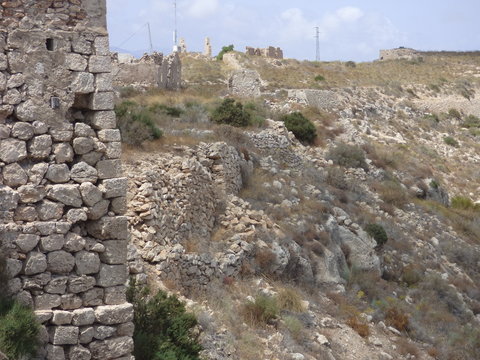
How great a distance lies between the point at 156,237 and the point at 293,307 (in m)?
2.83

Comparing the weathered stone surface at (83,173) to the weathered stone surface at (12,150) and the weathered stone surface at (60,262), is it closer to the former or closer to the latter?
the weathered stone surface at (12,150)

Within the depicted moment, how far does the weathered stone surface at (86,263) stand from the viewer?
5.68m

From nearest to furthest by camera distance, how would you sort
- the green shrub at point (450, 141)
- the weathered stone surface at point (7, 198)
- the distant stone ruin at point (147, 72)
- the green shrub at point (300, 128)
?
the weathered stone surface at point (7, 198) < the green shrub at point (300, 128) < the distant stone ruin at point (147, 72) < the green shrub at point (450, 141)

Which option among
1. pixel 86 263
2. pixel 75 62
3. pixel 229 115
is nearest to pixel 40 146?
pixel 75 62

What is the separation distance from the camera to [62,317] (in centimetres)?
559

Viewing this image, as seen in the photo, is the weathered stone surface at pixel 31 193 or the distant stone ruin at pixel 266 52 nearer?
the weathered stone surface at pixel 31 193

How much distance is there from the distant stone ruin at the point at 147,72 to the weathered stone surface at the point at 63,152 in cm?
1831

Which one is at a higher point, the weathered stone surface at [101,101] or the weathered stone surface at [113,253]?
the weathered stone surface at [101,101]

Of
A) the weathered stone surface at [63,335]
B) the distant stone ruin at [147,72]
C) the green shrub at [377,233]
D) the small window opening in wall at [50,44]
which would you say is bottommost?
the green shrub at [377,233]

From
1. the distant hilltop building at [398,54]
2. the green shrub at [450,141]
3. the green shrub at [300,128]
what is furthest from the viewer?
the distant hilltop building at [398,54]

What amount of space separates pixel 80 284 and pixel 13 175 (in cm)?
109

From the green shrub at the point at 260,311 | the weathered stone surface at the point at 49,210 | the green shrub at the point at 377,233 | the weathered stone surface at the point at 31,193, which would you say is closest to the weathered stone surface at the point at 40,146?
the weathered stone surface at the point at 31,193

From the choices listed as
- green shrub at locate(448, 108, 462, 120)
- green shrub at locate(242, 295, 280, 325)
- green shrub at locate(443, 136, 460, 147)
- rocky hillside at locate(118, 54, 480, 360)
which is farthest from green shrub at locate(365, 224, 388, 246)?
green shrub at locate(448, 108, 462, 120)

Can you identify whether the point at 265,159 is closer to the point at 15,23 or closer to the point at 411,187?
the point at 411,187
